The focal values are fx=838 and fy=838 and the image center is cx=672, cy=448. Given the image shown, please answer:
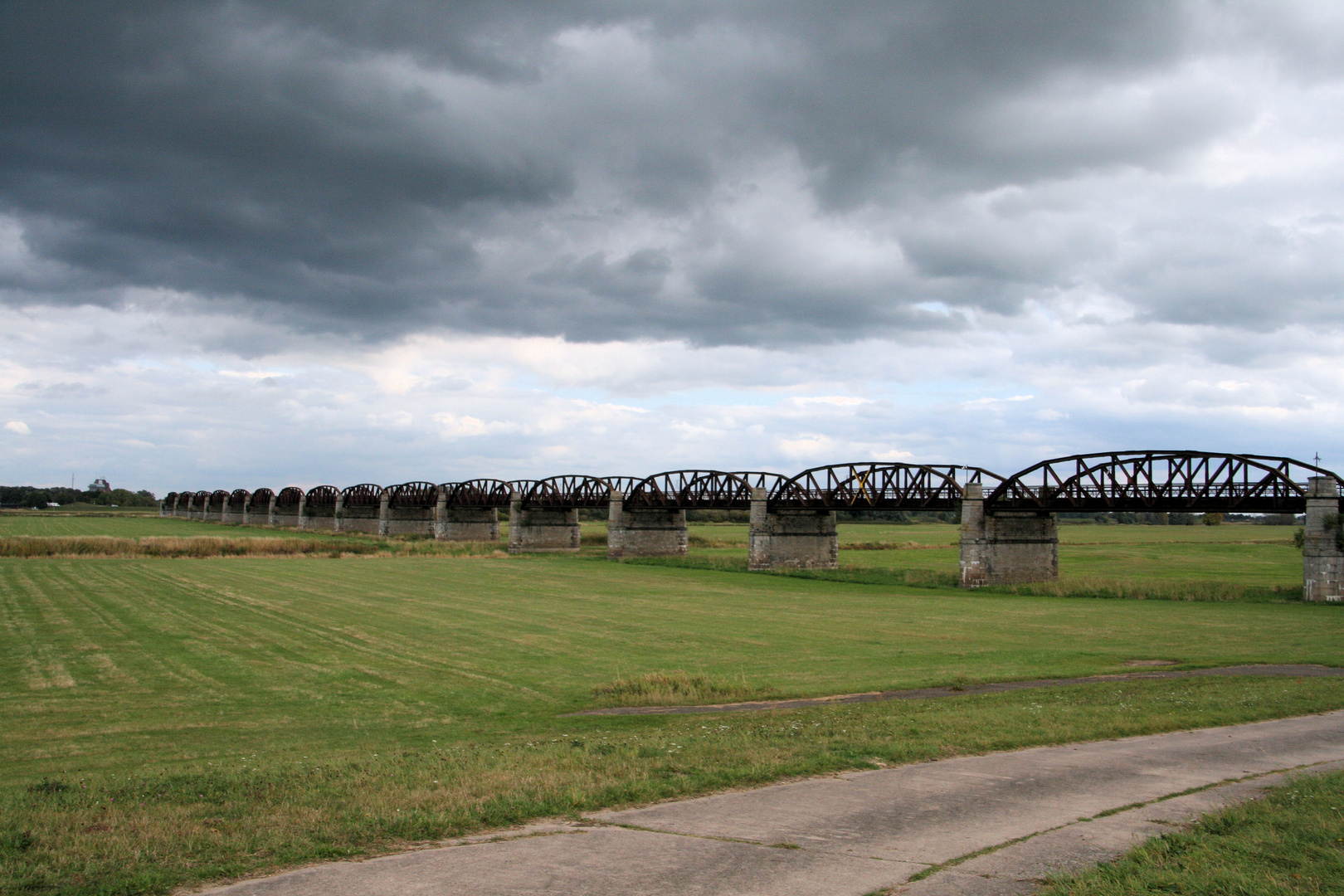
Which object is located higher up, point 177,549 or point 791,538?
point 791,538

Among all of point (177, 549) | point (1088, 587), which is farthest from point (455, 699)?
point (177, 549)

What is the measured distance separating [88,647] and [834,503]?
60800 millimetres

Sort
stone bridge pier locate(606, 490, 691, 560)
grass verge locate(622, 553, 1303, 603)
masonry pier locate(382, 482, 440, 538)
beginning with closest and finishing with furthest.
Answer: grass verge locate(622, 553, 1303, 603)
stone bridge pier locate(606, 490, 691, 560)
masonry pier locate(382, 482, 440, 538)

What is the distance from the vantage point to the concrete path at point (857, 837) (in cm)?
763

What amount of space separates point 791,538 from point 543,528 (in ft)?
156

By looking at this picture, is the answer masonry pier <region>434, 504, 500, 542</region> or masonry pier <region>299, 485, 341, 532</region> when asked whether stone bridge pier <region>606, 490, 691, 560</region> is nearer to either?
masonry pier <region>434, 504, 500, 542</region>

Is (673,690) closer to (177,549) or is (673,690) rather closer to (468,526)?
(177,549)

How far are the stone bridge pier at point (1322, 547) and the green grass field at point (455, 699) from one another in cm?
278

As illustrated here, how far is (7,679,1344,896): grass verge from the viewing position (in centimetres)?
845

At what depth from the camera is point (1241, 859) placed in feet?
26.5

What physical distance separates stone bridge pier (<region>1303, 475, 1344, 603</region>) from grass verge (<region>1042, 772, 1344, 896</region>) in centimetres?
4763

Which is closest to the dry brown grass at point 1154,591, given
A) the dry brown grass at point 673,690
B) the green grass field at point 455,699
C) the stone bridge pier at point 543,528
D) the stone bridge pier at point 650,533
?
the green grass field at point 455,699

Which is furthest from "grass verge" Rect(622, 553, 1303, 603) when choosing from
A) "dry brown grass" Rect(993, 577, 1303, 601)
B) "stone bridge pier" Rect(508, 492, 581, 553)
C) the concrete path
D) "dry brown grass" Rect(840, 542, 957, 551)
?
the concrete path

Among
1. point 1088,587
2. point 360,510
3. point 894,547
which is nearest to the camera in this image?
point 1088,587
